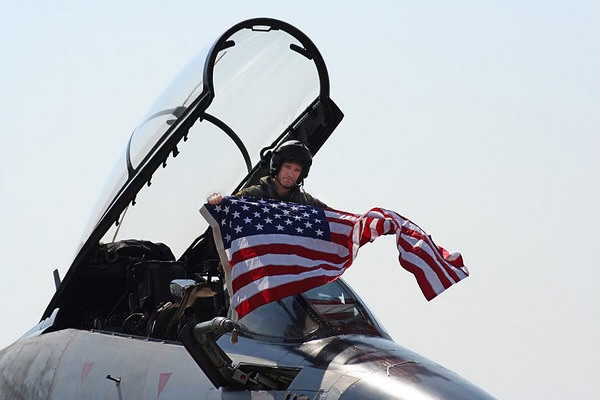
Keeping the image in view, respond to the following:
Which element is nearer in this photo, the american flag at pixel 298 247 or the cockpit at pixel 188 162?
the american flag at pixel 298 247

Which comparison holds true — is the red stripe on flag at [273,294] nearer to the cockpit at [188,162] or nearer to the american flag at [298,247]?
the american flag at [298,247]

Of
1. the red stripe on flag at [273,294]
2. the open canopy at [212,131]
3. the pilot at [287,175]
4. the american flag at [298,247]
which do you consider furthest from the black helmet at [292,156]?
the red stripe on flag at [273,294]

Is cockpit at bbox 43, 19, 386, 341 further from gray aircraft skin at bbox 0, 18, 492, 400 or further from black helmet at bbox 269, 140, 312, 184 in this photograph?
black helmet at bbox 269, 140, 312, 184

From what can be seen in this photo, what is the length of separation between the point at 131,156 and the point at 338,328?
13.2ft

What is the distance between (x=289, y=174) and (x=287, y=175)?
2 cm

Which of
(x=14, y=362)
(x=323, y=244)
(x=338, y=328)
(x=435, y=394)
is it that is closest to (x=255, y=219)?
(x=323, y=244)

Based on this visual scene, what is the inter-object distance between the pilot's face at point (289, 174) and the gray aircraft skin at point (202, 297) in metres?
Answer: 0.99

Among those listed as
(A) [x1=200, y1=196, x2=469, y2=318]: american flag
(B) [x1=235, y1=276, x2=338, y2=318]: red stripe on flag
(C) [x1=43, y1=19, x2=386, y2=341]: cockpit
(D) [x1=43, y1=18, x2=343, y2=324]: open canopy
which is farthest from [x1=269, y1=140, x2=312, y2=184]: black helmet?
(B) [x1=235, y1=276, x2=338, y2=318]: red stripe on flag

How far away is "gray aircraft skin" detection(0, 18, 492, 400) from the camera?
7.44 meters

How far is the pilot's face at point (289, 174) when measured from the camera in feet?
30.2

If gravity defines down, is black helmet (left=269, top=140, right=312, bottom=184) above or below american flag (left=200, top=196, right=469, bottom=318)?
above

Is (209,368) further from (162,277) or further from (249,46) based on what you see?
(249,46)

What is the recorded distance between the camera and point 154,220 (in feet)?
37.9

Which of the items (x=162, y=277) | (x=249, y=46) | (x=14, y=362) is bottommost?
(x=14, y=362)
